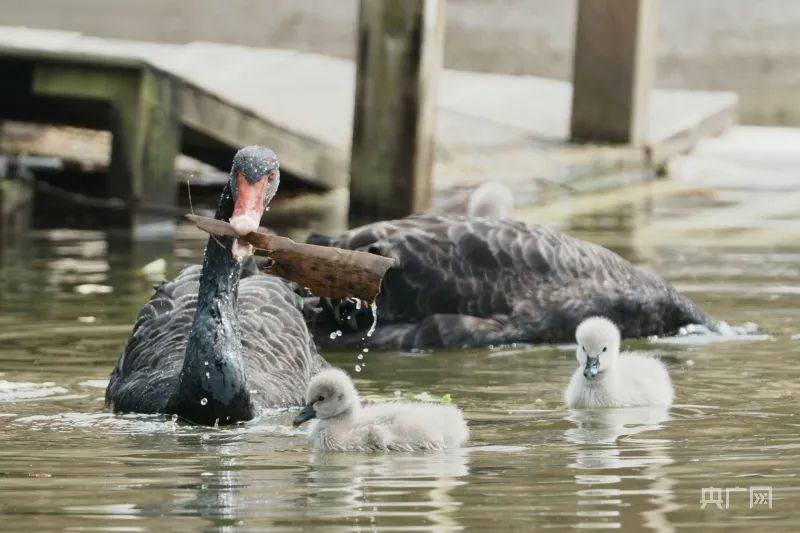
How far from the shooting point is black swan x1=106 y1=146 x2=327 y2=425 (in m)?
6.02

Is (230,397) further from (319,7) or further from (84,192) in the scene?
(319,7)

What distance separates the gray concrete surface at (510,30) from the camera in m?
18.4

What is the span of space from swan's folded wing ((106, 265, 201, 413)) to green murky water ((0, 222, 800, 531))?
0.11 meters

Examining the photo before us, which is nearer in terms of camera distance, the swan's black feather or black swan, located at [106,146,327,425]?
black swan, located at [106,146,327,425]

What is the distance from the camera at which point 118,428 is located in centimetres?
593

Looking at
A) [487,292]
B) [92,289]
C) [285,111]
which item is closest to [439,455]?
[487,292]

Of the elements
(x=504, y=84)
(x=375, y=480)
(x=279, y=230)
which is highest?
(x=504, y=84)

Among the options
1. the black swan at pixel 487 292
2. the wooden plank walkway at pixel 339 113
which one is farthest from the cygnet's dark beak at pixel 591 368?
the wooden plank walkway at pixel 339 113

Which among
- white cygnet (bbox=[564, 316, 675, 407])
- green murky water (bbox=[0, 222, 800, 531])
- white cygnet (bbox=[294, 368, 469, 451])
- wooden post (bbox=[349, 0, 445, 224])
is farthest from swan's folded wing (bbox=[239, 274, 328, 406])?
wooden post (bbox=[349, 0, 445, 224])

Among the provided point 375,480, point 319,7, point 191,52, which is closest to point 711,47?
point 319,7

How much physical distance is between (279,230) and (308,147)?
3.09 ft

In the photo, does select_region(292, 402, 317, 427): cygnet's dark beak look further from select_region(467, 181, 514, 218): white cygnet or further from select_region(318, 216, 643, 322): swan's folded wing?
select_region(467, 181, 514, 218): white cygnet

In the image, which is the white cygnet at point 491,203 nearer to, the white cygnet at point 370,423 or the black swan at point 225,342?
the black swan at point 225,342

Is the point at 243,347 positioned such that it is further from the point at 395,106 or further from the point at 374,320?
the point at 395,106
